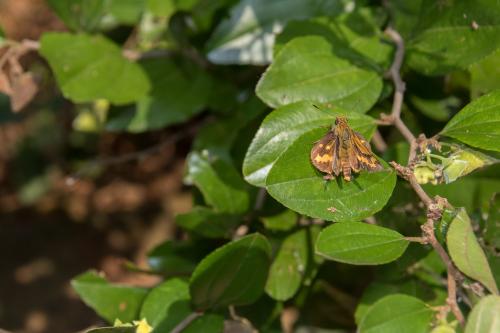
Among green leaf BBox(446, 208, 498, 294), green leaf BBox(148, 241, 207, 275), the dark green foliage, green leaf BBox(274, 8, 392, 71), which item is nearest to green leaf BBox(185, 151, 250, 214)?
the dark green foliage

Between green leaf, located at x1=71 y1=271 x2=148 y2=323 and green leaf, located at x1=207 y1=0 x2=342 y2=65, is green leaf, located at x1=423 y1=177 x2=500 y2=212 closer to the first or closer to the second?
green leaf, located at x1=207 y1=0 x2=342 y2=65

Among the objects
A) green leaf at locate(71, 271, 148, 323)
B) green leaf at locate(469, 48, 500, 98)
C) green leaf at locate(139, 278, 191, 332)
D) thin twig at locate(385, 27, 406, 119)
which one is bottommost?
green leaf at locate(71, 271, 148, 323)

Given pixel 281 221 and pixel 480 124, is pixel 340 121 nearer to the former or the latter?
pixel 480 124

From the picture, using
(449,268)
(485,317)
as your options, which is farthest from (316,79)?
(485,317)

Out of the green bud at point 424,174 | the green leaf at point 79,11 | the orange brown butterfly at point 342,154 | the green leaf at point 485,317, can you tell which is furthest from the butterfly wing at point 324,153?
the green leaf at point 79,11

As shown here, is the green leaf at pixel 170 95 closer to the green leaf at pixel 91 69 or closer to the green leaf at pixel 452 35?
the green leaf at pixel 91 69

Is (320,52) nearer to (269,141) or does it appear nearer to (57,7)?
(269,141)
